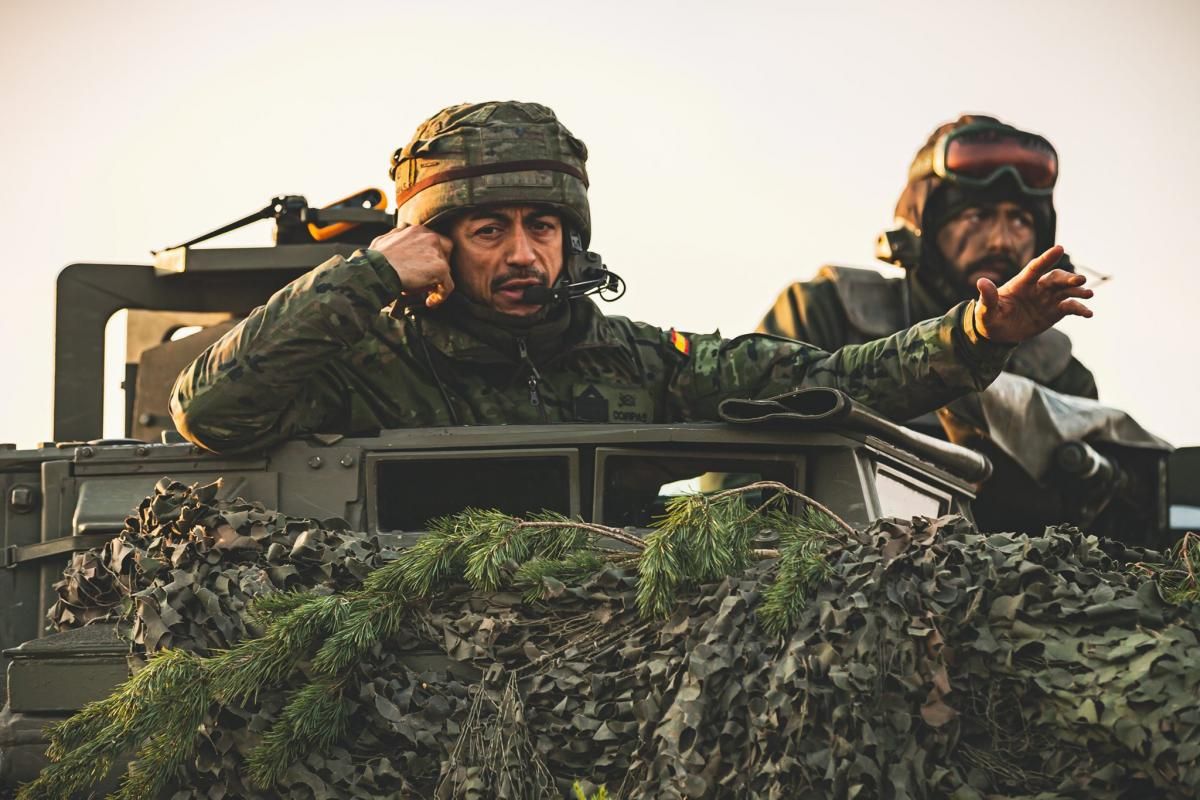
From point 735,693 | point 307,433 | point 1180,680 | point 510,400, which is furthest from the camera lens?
point 510,400

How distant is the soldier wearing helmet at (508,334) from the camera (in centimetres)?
525

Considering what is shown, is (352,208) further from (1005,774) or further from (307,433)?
(1005,774)

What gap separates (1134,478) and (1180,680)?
17.3 feet

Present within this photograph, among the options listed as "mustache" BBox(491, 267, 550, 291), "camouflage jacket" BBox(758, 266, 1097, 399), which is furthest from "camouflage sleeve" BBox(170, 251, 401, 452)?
"camouflage jacket" BBox(758, 266, 1097, 399)

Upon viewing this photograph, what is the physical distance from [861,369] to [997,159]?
3.25 metres

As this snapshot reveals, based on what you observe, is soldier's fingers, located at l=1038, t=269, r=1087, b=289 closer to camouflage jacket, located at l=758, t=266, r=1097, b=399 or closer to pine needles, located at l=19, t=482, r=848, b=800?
pine needles, located at l=19, t=482, r=848, b=800

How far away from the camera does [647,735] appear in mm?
3660

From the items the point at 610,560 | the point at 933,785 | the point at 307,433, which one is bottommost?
the point at 933,785

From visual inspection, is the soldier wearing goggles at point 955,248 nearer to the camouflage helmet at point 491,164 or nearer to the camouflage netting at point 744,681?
the camouflage helmet at point 491,164

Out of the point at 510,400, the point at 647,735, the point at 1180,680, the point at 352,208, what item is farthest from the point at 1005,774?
the point at 352,208

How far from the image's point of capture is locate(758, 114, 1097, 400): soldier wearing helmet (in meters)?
8.70

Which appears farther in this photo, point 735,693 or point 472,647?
point 472,647

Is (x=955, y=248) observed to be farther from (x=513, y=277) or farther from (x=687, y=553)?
(x=687, y=553)

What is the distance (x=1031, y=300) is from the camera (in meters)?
5.24
